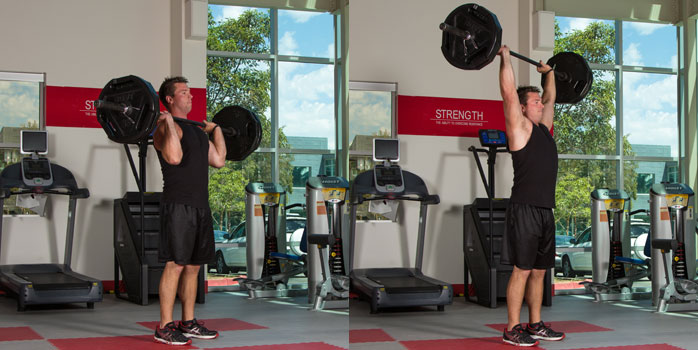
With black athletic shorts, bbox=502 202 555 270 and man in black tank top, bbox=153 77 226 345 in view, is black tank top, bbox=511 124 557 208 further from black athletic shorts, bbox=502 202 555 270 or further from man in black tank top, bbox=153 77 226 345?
man in black tank top, bbox=153 77 226 345

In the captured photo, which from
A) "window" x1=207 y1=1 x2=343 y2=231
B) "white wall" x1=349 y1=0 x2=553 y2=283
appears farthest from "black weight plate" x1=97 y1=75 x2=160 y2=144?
"white wall" x1=349 y1=0 x2=553 y2=283

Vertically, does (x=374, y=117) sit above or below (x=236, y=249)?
above

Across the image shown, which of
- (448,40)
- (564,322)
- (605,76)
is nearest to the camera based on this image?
(448,40)

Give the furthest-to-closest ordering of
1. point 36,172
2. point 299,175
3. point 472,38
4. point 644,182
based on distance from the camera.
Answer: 1. point 644,182
2. point 299,175
3. point 36,172
4. point 472,38

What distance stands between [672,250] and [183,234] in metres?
4.40

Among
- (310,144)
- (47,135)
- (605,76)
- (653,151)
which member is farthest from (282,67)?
(653,151)

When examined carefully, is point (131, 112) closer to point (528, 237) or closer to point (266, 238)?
point (528, 237)

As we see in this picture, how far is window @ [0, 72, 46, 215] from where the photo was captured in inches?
282

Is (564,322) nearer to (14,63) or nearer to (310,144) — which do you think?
(310,144)

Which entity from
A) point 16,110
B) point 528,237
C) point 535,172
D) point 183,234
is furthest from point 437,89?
point 16,110

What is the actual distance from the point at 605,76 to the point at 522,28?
1.76 m

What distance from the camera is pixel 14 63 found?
7160mm

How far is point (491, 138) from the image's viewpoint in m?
6.58

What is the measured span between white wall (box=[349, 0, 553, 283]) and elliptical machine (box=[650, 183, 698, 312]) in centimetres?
152
